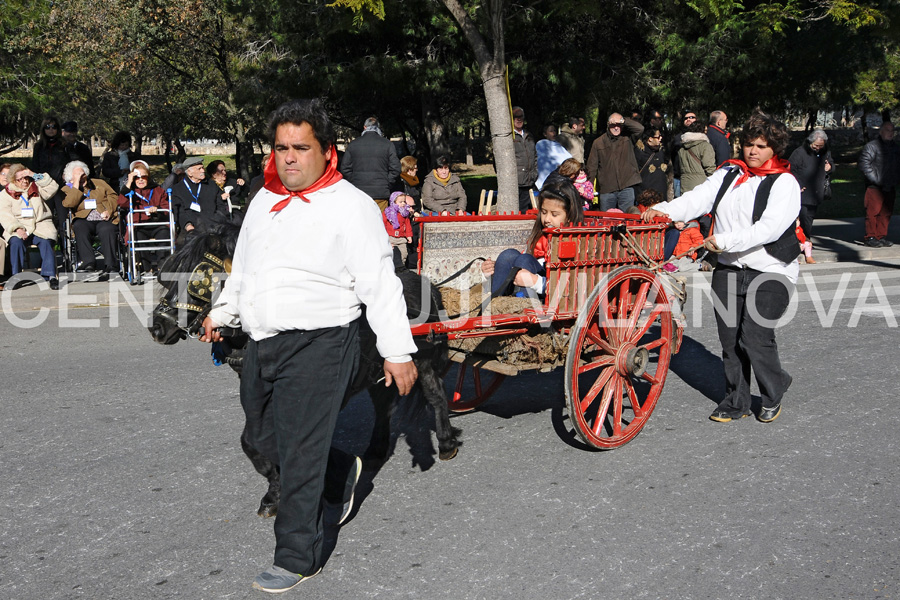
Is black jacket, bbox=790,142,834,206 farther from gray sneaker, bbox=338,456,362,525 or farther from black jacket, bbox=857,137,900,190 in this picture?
gray sneaker, bbox=338,456,362,525

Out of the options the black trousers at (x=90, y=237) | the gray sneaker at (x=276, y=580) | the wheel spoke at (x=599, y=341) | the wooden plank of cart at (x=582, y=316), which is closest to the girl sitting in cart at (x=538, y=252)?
the wooden plank of cart at (x=582, y=316)

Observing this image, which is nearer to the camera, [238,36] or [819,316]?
[819,316]

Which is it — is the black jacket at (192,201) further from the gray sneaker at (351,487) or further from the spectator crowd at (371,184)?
the gray sneaker at (351,487)

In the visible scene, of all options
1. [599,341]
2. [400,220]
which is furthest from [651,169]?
[599,341]

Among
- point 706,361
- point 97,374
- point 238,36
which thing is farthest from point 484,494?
point 238,36

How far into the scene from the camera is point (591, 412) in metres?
5.86

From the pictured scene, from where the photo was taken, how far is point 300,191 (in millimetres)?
3408

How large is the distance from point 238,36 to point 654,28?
14224 mm

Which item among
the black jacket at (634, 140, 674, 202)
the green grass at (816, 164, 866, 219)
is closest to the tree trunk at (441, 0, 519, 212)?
the black jacket at (634, 140, 674, 202)

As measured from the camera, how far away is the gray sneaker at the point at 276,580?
351 centimetres

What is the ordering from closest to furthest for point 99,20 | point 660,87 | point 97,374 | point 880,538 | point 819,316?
point 880,538, point 97,374, point 819,316, point 660,87, point 99,20

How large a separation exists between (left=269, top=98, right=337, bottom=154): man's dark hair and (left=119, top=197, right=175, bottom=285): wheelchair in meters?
8.73

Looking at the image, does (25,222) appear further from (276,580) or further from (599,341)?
(276,580)

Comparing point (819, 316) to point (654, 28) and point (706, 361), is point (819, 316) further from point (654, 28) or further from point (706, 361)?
point (654, 28)
